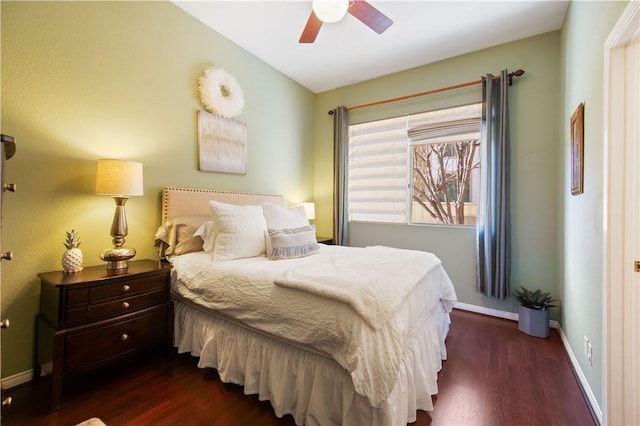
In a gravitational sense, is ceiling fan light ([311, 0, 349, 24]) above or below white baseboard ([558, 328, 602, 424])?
above

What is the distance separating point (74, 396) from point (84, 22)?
2.48 meters

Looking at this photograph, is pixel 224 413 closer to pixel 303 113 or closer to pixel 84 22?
pixel 84 22

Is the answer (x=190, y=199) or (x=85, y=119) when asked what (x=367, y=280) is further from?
(x=85, y=119)

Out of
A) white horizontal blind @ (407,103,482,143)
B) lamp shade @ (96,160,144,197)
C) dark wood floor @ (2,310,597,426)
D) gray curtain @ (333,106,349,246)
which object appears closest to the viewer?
dark wood floor @ (2,310,597,426)

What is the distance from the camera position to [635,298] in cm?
129

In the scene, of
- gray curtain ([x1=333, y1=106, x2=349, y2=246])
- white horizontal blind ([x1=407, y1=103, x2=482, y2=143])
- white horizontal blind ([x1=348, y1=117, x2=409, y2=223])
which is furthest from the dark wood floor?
white horizontal blind ([x1=407, y1=103, x2=482, y2=143])

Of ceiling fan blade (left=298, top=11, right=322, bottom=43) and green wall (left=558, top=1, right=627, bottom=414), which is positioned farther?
ceiling fan blade (left=298, top=11, right=322, bottom=43)

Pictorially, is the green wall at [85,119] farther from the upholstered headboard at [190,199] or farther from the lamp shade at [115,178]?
the lamp shade at [115,178]

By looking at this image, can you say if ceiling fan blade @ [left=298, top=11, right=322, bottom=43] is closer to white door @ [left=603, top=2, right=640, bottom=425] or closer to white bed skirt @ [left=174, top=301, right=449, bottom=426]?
white door @ [left=603, top=2, right=640, bottom=425]

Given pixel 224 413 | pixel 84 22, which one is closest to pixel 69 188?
pixel 84 22

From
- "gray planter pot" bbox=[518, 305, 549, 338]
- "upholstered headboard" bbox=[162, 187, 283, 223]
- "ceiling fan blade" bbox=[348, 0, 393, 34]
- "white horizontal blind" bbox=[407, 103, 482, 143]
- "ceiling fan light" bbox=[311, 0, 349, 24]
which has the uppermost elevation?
"ceiling fan blade" bbox=[348, 0, 393, 34]

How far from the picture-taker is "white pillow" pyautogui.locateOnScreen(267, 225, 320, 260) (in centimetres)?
213

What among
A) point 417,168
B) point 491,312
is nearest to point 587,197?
point 491,312

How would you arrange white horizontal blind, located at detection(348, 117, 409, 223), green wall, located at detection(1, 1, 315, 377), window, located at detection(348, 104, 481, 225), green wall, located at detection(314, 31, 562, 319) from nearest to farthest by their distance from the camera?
green wall, located at detection(1, 1, 315, 377)
green wall, located at detection(314, 31, 562, 319)
window, located at detection(348, 104, 481, 225)
white horizontal blind, located at detection(348, 117, 409, 223)
